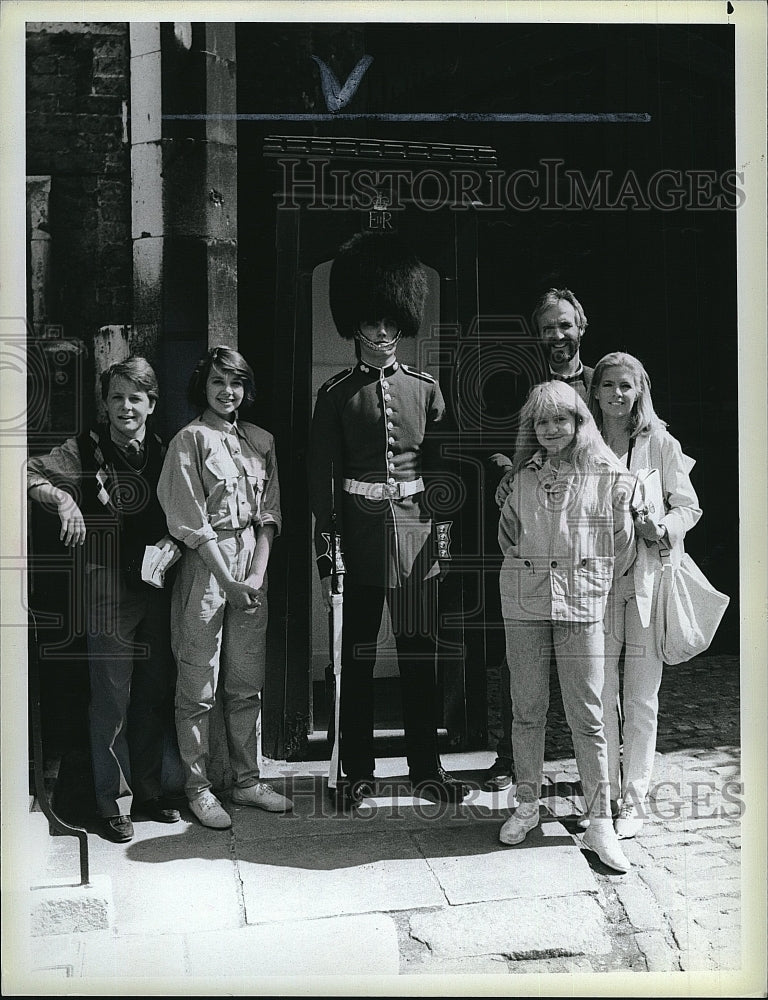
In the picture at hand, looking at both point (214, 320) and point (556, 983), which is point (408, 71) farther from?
point (556, 983)

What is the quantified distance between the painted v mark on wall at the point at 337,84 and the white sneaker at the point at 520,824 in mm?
2866

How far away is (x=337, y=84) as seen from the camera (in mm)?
4691

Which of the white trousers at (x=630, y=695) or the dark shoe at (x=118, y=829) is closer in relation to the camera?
the dark shoe at (x=118, y=829)

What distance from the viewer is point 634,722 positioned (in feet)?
15.3

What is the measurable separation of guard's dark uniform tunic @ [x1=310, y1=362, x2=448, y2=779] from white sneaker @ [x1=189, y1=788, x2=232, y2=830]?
52cm

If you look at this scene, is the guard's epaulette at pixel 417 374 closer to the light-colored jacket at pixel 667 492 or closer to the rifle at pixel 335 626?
the rifle at pixel 335 626

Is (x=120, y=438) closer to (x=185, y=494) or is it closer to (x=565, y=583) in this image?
(x=185, y=494)

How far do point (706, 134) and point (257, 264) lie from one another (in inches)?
73.1

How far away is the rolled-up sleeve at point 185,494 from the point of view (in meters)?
4.51

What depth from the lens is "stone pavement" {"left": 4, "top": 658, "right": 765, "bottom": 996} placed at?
4.30m

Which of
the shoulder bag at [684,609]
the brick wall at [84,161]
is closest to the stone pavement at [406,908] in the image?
the shoulder bag at [684,609]

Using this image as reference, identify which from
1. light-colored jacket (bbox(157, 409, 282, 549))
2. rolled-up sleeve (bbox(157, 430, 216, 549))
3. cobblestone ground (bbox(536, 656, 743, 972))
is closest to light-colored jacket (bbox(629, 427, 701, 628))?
cobblestone ground (bbox(536, 656, 743, 972))

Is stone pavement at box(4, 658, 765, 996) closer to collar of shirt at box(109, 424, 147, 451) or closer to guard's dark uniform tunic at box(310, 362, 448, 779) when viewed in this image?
guard's dark uniform tunic at box(310, 362, 448, 779)

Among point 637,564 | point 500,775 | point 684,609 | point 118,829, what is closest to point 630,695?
point 684,609
